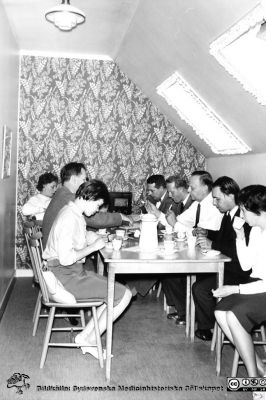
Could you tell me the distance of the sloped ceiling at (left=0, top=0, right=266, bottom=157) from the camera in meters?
3.60

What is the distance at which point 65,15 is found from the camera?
3.75 meters

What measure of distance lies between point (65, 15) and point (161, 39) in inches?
42.1

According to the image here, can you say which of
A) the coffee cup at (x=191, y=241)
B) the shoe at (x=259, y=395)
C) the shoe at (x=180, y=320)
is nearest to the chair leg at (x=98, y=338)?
the coffee cup at (x=191, y=241)

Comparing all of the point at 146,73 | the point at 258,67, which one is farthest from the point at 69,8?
the point at 146,73

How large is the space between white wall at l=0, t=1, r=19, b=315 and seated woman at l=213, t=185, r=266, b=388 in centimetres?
239

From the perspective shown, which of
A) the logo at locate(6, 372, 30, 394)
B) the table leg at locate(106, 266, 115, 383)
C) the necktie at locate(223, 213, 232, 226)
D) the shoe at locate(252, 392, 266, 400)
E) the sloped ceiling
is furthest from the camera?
the necktie at locate(223, 213, 232, 226)

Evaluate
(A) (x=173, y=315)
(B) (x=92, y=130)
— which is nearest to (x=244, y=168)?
(A) (x=173, y=315)

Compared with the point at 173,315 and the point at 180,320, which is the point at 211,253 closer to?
the point at 180,320

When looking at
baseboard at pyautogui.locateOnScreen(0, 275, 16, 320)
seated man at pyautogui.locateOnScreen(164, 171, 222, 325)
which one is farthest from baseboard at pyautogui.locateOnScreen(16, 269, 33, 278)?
seated man at pyautogui.locateOnScreen(164, 171, 222, 325)

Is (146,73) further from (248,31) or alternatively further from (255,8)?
(255,8)

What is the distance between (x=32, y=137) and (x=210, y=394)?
4.17 meters

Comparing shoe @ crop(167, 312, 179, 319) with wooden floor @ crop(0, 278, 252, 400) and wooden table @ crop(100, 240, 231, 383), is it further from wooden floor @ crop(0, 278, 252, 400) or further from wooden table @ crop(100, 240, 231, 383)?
wooden table @ crop(100, 240, 231, 383)

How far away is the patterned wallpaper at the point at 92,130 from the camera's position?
237 inches

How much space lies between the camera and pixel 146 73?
5.61 m
